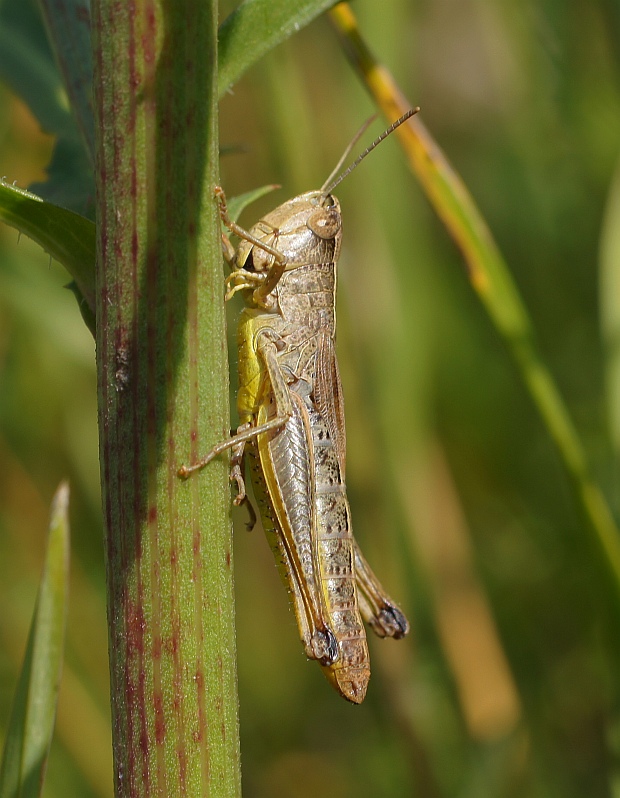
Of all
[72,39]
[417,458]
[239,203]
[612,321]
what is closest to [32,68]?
[72,39]

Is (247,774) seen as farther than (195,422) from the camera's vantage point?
Yes

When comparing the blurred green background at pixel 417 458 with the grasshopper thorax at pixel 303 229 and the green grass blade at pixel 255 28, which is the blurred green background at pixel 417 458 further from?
the green grass blade at pixel 255 28

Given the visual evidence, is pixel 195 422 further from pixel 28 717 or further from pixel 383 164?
pixel 383 164

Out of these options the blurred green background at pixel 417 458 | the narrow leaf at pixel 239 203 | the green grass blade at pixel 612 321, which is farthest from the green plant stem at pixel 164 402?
the blurred green background at pixel 417 458

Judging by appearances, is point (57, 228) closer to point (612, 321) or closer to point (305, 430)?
point (305, 430)

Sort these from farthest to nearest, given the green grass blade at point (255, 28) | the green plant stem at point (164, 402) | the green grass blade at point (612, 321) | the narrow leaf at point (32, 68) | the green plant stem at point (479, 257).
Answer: the green grass blade at point (612, 321) → the green plant stem at point (479, 257) → the narrow leaf at point (32, 68) → the green grass blade at point (255, 28) → the green plant stem at point (164, 402)

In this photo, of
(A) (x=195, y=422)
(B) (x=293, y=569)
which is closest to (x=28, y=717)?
(A) (x=195, y=422)
